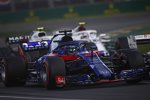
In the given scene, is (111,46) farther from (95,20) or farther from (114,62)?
(95,20)

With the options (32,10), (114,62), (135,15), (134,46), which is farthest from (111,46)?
(32,10)

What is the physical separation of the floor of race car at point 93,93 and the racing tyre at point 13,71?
4.01ft

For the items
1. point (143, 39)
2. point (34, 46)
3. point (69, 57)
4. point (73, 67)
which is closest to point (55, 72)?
point (73, 67)

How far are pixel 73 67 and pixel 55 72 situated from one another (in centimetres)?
117

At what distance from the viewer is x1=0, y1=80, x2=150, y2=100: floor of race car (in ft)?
39.9

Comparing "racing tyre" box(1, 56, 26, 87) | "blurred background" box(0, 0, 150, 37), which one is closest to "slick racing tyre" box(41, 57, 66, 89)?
"racing tyre" box(1, 56, 26, 87)

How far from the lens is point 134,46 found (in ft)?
68.4

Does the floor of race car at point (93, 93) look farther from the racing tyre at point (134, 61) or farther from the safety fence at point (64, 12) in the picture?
the safety fence at point (64, 12)

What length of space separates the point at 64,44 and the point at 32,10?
29.4 m

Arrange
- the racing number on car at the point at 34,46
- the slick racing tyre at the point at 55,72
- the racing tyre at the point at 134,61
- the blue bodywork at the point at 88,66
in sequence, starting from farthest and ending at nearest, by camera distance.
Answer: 1. the racing number on car at the point at 34,46
2. the racing tyre at the point at 134,61
3. the blue bodywork at the point at 88,66
4. the slick racing tyre at the point at 55,72

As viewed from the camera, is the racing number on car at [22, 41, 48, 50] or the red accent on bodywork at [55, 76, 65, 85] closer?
the red accent on bodywork at [55, 76, 65, 85]

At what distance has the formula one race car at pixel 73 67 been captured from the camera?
14492mm

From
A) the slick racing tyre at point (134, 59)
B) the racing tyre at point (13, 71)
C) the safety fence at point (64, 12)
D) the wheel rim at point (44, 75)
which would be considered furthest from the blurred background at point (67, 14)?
the wheel rim at point (44, 75)

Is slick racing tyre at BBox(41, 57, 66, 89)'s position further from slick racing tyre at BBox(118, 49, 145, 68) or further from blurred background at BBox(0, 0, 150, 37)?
blurred background at BBox(0, 0, 150, 37)
